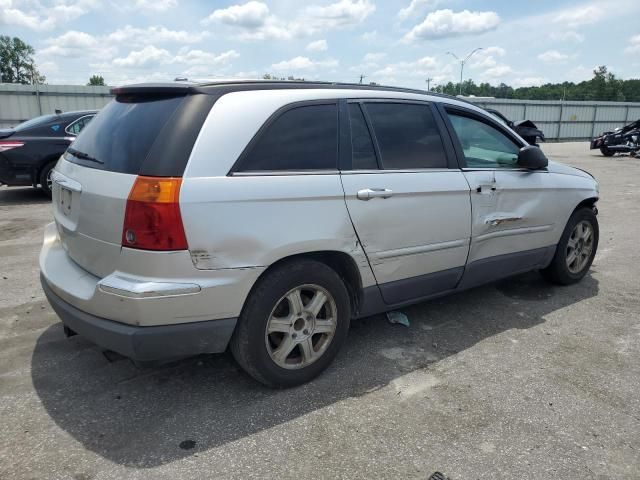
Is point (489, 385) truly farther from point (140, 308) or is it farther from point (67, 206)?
point (67, 206)

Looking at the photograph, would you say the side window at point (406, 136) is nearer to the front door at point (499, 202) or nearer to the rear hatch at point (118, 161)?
the front door at point (499, 202)

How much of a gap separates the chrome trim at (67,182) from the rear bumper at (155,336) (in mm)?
684

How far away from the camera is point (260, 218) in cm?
271

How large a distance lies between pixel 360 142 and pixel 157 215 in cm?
140

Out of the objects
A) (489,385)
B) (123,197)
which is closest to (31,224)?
(123,197)

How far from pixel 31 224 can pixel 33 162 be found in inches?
80.1

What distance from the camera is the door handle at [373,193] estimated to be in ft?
10.3

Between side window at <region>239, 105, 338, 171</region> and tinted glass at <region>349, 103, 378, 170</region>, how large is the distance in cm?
13

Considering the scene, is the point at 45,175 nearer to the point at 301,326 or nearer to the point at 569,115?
the point at 301,326

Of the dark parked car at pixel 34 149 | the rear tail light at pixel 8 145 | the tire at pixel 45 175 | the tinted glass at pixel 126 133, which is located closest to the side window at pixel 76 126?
the dark parked car at pixel 34 149

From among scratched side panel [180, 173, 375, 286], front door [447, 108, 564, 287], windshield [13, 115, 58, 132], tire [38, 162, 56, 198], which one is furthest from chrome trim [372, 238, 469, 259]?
windshield [13, 115, 58, 132]

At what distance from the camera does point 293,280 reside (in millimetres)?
2895

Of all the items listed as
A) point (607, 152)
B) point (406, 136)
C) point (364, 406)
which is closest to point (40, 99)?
point (406, 136)

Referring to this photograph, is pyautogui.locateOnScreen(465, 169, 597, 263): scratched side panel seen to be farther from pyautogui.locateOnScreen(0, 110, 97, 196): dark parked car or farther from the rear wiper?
pyautogui.locateOnScreen(0, 110, 97, 196): dark parked car
